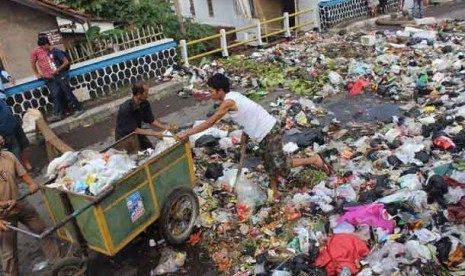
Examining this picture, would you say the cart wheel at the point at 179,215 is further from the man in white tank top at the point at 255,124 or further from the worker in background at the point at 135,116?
the worker in background at the point at 135,116

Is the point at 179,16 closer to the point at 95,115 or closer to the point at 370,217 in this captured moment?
the point at 95,115

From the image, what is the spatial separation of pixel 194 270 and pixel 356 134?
3.87 metres

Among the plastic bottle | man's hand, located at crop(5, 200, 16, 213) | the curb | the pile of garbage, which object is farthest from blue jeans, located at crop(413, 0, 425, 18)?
man's hand, located at crop(5, 200, 16, 213)

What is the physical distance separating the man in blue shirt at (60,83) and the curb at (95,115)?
0.59 feet

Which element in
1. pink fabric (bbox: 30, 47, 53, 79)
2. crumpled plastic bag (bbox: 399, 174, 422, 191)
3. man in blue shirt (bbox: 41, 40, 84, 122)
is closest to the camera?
crumpled plastic bag (bbox: 399, 174, 422, 191)

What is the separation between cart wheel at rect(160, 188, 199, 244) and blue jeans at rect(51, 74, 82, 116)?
522cm

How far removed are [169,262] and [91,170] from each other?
1339mm

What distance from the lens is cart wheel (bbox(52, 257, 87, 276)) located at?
4.33m

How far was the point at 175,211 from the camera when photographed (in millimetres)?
5066

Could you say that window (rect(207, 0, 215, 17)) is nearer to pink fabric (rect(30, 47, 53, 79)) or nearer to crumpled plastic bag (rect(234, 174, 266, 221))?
pink fabric (rect(30, 47, 53, 79))

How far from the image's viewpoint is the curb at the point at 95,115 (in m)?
8.95

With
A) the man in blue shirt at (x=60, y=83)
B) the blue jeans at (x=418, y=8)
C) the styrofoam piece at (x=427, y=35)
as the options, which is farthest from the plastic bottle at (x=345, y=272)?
the blue jeans at (x=418, y=8)

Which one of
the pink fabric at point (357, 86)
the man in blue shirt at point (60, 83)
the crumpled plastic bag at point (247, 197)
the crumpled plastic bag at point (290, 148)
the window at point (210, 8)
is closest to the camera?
the crumpled plastic bag at point (247, 197)

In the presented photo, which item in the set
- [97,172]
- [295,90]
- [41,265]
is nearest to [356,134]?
[295,90]
